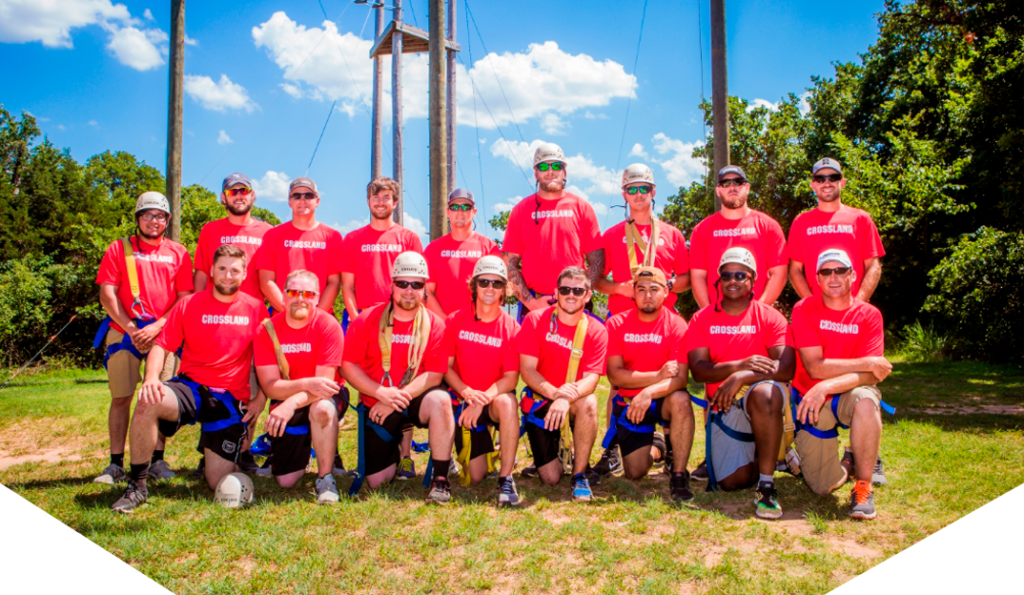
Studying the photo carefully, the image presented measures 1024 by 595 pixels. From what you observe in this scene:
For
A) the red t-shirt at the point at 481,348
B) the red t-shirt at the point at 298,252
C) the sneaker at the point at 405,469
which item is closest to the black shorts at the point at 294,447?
the sneaker at the point at 405,469

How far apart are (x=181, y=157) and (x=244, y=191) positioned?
420 centimetres

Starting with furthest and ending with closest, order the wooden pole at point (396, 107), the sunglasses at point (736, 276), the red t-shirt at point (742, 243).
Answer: the wooden pole at point (396, 107)
the red t-shirt at point (742, 243)
the sunglasses at point (736, 276)

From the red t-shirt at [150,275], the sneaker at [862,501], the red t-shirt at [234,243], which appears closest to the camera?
the sneaker at [862,501]

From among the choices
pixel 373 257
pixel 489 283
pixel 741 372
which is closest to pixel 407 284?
pixel 489 283

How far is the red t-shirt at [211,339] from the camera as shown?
5797mm

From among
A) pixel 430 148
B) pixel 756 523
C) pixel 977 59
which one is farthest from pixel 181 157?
pixel 977 59

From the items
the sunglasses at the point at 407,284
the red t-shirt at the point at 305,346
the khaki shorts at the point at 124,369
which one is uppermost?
the sunglasses at the point at 407,284

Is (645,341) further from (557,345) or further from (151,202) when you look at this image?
(151,202)

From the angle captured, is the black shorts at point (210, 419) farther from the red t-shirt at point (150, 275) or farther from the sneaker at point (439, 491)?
the sneaker at point (439, 491)

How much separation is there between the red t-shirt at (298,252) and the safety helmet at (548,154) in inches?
89.8

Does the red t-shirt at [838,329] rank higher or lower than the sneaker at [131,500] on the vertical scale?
higher

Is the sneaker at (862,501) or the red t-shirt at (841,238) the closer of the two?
the sneaker at (862,501)

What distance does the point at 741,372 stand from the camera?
5.45 metres

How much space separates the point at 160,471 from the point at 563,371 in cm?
393
